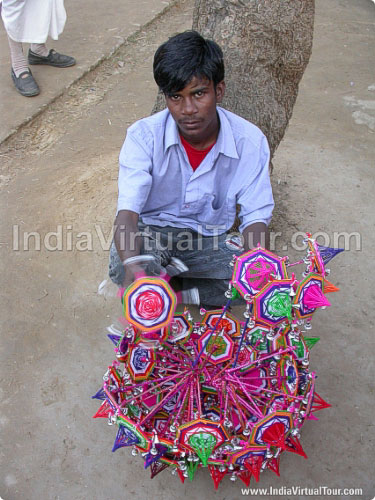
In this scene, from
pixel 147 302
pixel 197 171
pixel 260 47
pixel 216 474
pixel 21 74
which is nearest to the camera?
pixel 147 302

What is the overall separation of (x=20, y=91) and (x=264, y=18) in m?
2.42

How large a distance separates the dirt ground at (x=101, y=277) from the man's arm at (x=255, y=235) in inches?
26.2

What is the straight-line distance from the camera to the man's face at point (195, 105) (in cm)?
171

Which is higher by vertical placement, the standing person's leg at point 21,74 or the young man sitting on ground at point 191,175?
the young man sitting on ground at point 191,175

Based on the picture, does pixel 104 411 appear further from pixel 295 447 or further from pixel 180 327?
pixel 295 447

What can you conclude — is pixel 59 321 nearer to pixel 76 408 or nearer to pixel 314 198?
pixel 76 408

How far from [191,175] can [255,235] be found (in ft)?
1.22

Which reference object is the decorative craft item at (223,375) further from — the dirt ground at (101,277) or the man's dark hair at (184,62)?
the man's dark hair at (184,62)

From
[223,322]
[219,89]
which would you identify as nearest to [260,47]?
[219,89]

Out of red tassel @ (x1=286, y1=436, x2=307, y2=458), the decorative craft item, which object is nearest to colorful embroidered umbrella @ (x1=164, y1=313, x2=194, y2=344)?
the decorative craft item

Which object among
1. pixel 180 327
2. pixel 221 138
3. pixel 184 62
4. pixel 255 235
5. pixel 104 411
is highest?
pixel 184 62

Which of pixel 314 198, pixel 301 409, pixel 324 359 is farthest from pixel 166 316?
pixel 314 198

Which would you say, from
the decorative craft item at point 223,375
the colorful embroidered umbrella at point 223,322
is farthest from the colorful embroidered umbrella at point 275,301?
the colorful embroidered umbrella at point 223,322

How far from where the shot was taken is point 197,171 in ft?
6.35
